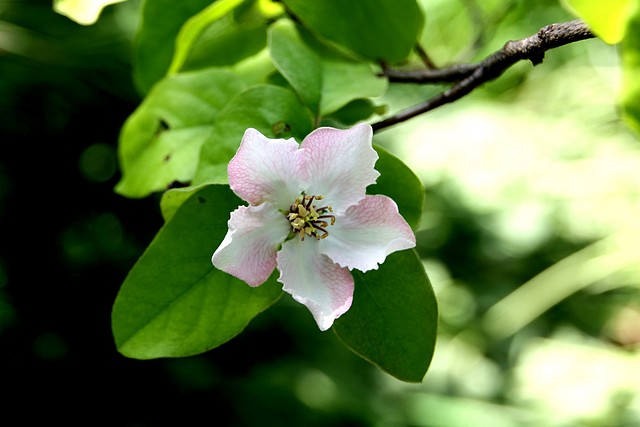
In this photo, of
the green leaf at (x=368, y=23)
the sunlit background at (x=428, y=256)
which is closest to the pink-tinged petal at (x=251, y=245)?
the green leaf at (x=368, y=23)

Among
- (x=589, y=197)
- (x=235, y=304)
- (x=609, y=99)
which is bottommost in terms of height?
(x=589, y=197)

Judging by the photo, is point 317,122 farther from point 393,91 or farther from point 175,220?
point 393,91

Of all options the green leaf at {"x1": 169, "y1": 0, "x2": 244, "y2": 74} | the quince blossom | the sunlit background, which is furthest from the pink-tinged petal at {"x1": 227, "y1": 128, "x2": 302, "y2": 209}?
the sunlit background

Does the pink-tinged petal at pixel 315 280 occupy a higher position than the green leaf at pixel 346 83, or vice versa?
the green leaf at pixel 346 83

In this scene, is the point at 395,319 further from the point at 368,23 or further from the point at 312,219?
the point at 368,23

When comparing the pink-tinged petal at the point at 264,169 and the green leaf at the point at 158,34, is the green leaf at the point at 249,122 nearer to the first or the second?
the pink-tinged petal at the point at 264,169

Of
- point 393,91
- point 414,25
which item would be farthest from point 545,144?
point 414,25

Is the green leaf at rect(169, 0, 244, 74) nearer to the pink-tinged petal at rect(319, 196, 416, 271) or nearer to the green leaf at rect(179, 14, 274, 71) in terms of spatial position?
the green leaf at rect(179, 14, 274, 71)
